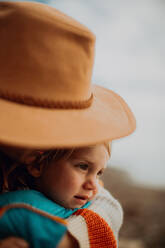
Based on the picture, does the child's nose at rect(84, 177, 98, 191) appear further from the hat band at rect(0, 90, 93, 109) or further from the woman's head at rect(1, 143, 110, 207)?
the hat band at rect(0, 90, 93, 109)

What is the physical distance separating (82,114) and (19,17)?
444mm

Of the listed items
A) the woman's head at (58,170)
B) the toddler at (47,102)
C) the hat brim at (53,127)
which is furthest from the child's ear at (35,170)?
the hat brim at (53,127)

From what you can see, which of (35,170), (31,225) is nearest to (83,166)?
(35,170)

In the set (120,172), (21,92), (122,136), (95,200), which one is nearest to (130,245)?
(95,200)

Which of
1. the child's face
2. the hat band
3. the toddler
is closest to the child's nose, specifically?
the child's face

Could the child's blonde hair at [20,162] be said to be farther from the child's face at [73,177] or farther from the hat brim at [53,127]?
the hat brim at [53,127]

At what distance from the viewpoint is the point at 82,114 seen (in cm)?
101

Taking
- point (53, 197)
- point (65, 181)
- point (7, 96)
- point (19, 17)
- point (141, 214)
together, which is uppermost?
point (19, 17)

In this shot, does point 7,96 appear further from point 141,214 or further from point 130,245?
point 141,214

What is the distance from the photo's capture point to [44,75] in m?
0.92

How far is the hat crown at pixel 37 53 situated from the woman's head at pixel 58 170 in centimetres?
37

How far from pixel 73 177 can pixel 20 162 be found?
0.88 feet

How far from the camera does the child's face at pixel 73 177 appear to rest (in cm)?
120

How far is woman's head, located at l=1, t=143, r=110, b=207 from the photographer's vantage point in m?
1.19
